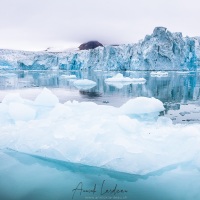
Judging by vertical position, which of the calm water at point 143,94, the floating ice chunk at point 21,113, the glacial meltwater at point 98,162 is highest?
the floating ice chunk at point 21,113

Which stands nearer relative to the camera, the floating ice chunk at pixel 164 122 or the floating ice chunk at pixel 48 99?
the floating ice chunk at pixel 164 122

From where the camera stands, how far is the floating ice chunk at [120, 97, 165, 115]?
25.2 ft

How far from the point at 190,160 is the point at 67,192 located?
78.5 inches

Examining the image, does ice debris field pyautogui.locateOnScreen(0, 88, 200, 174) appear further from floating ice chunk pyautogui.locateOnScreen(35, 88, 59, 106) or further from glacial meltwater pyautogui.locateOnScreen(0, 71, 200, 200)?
floating ice chunk pyautogui.locateOnScreen(35, 88, 59, 106)

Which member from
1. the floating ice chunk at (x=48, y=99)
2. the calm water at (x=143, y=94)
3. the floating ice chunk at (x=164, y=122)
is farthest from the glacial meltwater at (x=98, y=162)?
the calm water at (x=143, y=94)

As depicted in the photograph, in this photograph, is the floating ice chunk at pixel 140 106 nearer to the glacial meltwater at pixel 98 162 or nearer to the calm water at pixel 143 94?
the calm water at pixel 143 94

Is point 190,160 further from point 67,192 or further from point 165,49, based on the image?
point 165,49

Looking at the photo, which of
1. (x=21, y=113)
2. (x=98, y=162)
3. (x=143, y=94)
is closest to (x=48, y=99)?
(x=21, y=113)

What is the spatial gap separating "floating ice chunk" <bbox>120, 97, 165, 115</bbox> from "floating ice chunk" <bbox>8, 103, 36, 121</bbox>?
268 cm

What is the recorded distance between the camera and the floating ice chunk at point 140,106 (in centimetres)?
767

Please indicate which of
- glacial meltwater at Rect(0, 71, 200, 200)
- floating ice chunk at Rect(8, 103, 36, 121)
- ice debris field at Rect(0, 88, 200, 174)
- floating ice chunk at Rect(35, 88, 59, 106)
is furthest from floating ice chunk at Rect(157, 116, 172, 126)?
floating ice chunk at Rect(35, 88, 59, 106)

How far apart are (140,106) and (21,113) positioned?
369 centimetres

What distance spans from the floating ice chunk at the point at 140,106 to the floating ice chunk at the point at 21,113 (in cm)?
268

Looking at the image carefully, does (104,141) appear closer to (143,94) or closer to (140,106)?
(140,106)
